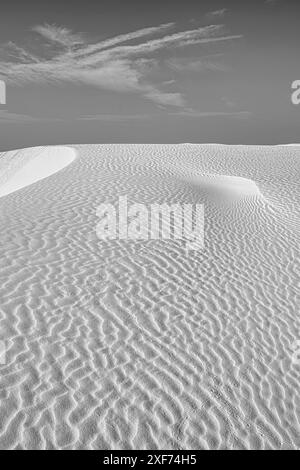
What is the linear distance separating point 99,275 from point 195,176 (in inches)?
551

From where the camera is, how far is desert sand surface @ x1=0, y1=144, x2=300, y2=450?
5.30 metres

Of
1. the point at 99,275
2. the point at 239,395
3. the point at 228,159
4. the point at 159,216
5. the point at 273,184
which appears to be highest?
the point at 228,159

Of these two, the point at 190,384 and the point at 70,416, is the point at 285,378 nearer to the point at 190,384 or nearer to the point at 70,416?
the point at 190,384

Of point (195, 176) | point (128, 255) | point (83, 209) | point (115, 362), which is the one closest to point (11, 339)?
point (115, 362)

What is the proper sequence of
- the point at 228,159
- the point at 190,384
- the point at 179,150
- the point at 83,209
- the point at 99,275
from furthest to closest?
the point at 179,150 → the point at 228,159 → the point at 83,209 → the point at 99,275 → the point at 190,384

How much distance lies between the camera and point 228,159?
2847 centimetres

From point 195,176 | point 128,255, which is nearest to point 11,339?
point 128,255

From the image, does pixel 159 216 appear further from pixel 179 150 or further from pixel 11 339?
pixel 179 150

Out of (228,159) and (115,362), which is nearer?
(115,362)

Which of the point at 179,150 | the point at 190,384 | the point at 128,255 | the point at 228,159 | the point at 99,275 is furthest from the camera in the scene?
the point at 179,150

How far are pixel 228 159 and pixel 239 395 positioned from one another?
24.0 metres

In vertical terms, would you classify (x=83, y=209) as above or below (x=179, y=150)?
below

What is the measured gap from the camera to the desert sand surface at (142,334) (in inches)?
209

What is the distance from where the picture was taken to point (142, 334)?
7.02 metres
